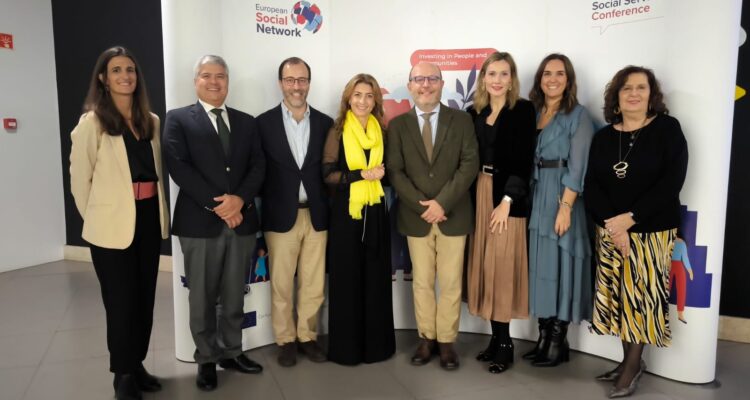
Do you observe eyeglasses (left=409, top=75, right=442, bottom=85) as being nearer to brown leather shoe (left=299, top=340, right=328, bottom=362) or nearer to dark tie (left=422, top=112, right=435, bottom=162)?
dark tie (left=422, top=112, right=435, bottom=162)

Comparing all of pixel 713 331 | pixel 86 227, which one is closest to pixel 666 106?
pixel 713 331

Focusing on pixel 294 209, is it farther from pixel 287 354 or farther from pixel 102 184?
pixel 102 184

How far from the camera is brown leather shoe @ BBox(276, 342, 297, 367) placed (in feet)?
11.6

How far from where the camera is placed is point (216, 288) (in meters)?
3.24

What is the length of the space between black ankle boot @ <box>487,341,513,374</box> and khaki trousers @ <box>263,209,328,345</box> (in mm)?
1217

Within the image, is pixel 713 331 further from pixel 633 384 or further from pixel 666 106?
pixel 666 106

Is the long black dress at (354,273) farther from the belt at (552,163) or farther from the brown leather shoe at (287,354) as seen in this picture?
the belt at (552,163)

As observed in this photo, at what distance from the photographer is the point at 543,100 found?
3.52 metres

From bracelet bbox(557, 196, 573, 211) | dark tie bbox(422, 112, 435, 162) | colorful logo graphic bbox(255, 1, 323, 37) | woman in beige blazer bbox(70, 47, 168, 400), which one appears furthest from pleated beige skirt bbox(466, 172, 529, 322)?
woman in beige blazer bbox(70, 47, 168, 400)

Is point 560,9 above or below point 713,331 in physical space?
above

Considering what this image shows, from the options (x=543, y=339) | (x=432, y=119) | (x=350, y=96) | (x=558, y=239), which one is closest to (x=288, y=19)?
(x=350, y=96)

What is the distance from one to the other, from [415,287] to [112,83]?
219 centimetres

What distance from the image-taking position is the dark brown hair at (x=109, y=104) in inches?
111

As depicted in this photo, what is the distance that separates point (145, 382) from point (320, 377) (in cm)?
104
